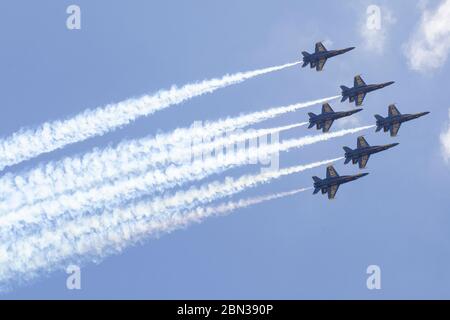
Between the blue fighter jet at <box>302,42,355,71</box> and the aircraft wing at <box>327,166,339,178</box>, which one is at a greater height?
the blue fighter jet at <box>302,42,355,71</box>

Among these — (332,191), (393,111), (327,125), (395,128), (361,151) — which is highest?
(393,111)

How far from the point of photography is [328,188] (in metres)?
124

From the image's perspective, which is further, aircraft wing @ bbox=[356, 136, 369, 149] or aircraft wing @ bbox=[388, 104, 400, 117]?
aircraft wing @ bbox=[388, 104, 400, 117]

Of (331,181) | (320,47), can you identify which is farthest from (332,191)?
(320,47)

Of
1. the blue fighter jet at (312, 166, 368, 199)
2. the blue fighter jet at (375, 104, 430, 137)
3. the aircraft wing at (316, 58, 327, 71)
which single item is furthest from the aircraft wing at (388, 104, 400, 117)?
the aircraft wing at (316, 58, 327, 71)

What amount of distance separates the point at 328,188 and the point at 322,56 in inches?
730

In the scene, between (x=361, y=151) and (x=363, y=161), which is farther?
(x=363, y=161)

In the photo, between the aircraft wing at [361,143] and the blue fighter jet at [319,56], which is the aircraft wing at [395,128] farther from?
the blue fighter jet at [319,56]

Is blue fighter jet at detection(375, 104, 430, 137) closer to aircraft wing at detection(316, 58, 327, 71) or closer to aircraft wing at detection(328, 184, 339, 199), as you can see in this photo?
aircraft wing at detection(316, 58, 327, 71)

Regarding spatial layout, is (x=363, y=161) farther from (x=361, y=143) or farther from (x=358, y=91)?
(x=358, y=91)

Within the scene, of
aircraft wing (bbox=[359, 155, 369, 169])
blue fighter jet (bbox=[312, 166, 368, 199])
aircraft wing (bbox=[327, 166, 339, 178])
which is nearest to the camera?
blue fighter jet (bbox=[312, 166, 368, 199])

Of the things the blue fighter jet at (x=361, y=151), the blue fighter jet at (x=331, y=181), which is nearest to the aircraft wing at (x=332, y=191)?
the blue fighter jet at (x=331, y=181)
